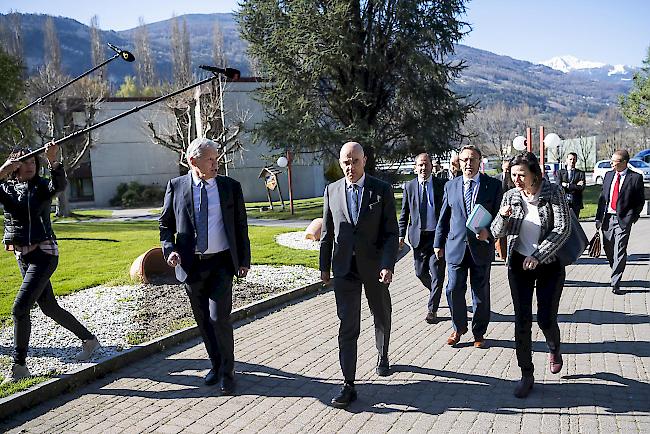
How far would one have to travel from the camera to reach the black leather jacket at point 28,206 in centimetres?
538

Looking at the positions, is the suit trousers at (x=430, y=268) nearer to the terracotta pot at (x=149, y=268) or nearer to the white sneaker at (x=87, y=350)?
the white sneaker at (x=87, y=350)

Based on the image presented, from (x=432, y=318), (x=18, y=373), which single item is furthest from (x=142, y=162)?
(x=18, y=373)

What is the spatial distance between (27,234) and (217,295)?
187cm

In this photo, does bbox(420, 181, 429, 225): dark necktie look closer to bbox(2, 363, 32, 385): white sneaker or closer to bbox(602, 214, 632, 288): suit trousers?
bbox(602, 214, 632, 288): suit trousers

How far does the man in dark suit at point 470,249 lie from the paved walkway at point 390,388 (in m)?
0.32

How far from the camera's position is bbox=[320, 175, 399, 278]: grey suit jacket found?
4863 mm

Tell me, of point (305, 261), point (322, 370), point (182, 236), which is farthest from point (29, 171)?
point (305, 261)

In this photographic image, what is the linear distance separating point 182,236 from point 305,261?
718cm

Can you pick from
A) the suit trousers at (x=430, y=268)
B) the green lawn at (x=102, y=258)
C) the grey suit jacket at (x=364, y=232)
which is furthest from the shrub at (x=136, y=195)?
the grey suit jacket at (x=364, y=232)

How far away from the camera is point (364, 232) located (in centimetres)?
488

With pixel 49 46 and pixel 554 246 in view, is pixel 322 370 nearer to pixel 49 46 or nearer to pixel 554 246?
pixel 554 246

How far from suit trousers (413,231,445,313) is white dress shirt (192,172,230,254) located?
299 cm

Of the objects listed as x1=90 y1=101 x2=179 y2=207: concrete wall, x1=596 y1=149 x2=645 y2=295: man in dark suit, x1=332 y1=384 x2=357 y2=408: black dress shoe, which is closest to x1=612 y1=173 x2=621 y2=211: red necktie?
x1=596 y1=149 x2=645 y2=295: man in dark suit

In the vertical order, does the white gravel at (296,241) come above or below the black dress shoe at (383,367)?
below
